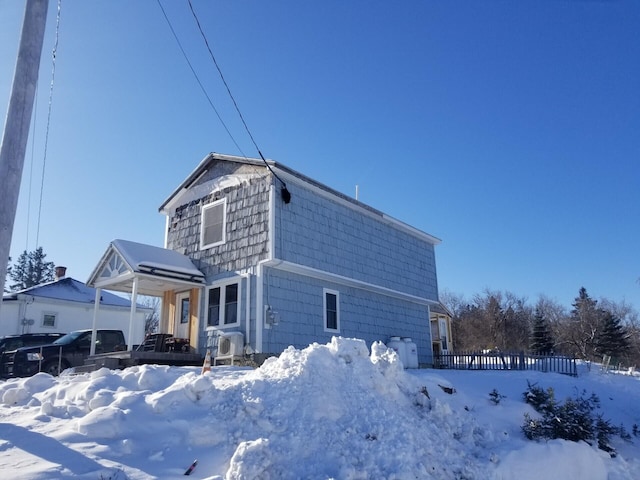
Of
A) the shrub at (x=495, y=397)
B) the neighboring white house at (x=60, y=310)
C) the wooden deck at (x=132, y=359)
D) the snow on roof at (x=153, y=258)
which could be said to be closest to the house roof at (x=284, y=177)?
the snow on roof at (x=153, y=258)

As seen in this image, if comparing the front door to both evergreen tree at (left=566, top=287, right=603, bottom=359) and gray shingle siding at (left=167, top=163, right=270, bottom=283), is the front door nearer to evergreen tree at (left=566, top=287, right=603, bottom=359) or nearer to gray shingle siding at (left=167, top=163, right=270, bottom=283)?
gray shingle siding at (left=167, top=163, right=270, bottom=283)

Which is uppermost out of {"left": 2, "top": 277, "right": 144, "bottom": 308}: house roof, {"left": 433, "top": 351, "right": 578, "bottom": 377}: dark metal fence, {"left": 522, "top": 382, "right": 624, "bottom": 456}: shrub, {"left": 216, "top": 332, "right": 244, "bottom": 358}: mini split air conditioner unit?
{"left": 2, "top": 277, "right": 144, "bottom": 308}: house roof

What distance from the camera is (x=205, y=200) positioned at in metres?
17.0

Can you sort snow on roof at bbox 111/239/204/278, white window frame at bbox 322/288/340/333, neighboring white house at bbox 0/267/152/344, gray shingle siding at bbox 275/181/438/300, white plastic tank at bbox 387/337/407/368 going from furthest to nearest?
neighboring white house at bbox 0/267/152/344 < white plastic tank at bbox 387/337/407/368 < white window frame at bbox 322/288/340/333 < gray shingle siding at bbox 275/181/438/300 < snow on roof at bbox 111/239/204/278

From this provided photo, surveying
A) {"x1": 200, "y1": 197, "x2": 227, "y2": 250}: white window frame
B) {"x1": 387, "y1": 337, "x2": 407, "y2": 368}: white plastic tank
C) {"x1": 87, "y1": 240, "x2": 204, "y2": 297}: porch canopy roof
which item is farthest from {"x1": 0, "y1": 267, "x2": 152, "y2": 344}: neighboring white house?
{"x1": 387, "y1": 337, "x2": 407, "y2": 368}: white plastic tank

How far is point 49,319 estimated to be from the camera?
26859 mm

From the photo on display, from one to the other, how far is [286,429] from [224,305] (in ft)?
26.9

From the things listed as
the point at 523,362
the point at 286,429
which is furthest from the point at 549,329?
the point at 286,429

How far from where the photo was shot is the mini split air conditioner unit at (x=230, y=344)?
45.3 ft

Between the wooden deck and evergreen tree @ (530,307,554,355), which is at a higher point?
evergreen tree @ (530,307,554,355)

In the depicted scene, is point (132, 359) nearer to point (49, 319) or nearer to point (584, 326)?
point (49, 319)

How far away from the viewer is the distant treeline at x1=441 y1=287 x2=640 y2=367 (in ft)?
146

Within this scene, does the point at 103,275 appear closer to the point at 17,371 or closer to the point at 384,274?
the point at 17,371

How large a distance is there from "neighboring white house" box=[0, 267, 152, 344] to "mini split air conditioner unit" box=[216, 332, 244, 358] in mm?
11355
